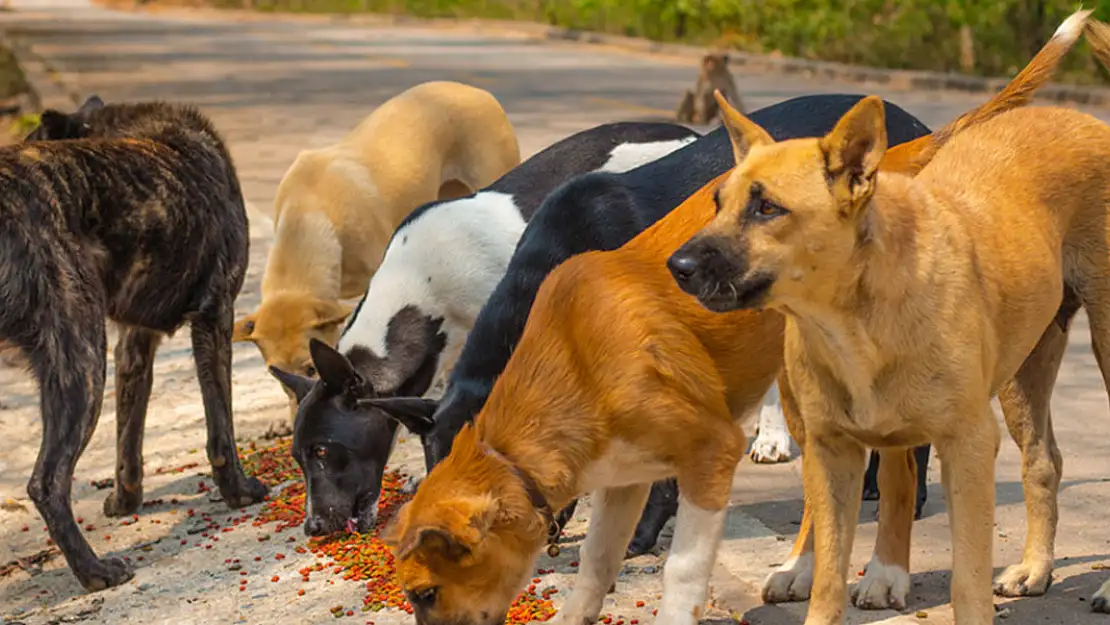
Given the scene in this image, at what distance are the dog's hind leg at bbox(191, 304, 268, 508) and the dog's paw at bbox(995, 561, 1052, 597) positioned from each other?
11.5 ft

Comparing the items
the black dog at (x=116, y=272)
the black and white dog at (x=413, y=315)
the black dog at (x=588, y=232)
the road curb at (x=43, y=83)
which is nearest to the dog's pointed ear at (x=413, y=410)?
the black dog at (x=588, y=232)

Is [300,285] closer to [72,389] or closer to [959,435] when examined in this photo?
[72,389]

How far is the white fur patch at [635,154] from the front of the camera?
745 centimetres

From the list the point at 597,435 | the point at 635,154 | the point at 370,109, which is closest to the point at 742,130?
the point at 597,435

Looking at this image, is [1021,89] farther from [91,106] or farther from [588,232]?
[91,106]

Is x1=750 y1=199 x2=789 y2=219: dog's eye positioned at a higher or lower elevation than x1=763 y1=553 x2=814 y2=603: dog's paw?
higher

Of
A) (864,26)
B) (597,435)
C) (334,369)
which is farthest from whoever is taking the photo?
(864,26)

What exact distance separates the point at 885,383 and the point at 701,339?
731 millimetres

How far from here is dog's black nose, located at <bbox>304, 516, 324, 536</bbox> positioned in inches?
251

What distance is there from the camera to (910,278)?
14.6ft

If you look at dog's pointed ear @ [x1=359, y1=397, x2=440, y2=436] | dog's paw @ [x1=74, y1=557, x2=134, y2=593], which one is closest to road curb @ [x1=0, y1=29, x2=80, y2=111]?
dog's paw @ [x1=74, y1=557, x2=134, y2=593]

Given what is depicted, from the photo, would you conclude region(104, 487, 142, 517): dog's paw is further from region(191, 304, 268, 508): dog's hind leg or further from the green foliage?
the green foliage

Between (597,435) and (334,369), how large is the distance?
1878 mm

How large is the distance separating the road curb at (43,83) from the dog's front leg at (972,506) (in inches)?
591
